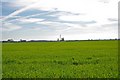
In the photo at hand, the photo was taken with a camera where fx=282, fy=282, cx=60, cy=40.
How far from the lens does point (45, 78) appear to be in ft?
48.3

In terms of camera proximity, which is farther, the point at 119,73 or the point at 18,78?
the point at 119,73

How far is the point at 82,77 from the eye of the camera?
14812mm

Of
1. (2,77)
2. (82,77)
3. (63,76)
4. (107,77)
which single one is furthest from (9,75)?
(107,77)

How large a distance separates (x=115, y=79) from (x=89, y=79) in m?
1.33

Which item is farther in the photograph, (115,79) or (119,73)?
(119,73)

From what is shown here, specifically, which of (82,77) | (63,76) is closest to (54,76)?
(63,76)

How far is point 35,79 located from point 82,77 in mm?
2459

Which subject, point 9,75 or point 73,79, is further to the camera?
point 9,75

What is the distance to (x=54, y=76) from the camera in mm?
15164

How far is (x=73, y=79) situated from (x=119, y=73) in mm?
3189

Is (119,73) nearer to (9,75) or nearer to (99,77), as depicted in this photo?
(99,77)

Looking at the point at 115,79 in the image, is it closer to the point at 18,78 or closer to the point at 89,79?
the point at 89,79

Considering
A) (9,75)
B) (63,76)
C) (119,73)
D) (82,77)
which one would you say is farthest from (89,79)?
(9,75)

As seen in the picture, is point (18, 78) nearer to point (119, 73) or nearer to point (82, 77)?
point (82, 77)
